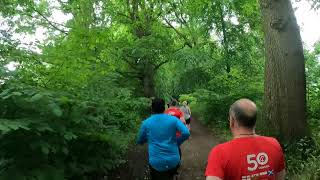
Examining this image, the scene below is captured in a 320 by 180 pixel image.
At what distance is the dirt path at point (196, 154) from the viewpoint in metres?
10.7

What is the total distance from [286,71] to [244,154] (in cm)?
677

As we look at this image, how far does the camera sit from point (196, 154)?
13.5m

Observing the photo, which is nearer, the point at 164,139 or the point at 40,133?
the point at 40,133

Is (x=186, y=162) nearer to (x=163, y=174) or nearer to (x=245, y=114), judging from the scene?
(x=163, y=174)

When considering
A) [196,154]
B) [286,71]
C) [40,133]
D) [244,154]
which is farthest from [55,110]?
[196,154]

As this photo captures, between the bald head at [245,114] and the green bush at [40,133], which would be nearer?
the bald head at [245,114]

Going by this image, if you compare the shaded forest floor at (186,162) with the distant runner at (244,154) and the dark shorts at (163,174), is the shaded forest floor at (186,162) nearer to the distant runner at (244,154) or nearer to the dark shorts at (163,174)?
the dark shorts at (163,174)

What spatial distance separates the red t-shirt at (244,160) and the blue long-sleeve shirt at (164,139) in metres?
2.70

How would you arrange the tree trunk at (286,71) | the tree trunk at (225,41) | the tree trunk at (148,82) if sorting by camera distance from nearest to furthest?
the tree trunk at (286,71), the tree trunk at (225,41), the tree trunk at (148,82)

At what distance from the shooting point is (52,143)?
17.1ft

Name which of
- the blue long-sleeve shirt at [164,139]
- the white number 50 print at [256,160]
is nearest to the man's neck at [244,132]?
the white number 50 print at [256,160]

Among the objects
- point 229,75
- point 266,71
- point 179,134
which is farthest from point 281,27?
point 229,75

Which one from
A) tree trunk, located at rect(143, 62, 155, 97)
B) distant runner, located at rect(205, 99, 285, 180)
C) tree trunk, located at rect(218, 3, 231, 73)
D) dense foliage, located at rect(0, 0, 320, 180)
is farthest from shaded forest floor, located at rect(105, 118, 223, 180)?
distant runner, located at rect(205, 99, 285, 180)

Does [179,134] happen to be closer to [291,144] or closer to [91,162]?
[91,162]
